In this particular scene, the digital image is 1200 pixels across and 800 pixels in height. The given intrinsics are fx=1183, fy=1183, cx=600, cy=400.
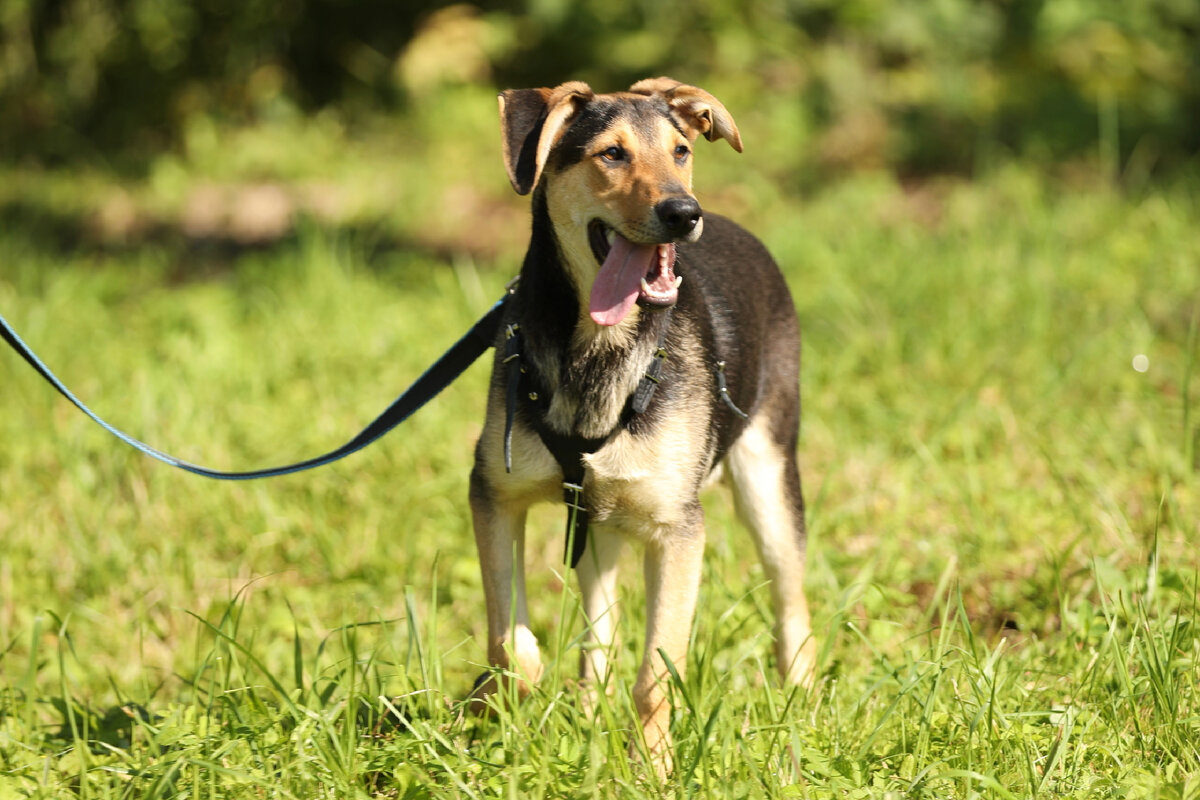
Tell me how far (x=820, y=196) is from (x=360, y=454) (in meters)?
4.98

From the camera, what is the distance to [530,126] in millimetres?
3043

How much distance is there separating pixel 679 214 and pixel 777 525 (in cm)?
135

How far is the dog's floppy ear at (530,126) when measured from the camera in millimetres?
2986

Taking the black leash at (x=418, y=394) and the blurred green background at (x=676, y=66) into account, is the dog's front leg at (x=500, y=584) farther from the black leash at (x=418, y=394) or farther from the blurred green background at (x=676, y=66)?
the blurred green background at (x=676, y=66)

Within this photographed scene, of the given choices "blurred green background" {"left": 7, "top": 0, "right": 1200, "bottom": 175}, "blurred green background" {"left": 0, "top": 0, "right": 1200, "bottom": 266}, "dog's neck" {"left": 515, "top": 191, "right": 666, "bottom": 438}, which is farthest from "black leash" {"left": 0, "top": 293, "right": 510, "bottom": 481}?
"blurred green background" {"left": 7, "top": 0, "right": 1200, "bottom": 175}

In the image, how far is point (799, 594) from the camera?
384 cm

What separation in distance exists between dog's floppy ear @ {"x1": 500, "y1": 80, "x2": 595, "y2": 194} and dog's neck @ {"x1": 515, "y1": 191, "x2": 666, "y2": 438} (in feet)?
0.58

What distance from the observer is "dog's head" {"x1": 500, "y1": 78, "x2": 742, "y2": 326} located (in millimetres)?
2906

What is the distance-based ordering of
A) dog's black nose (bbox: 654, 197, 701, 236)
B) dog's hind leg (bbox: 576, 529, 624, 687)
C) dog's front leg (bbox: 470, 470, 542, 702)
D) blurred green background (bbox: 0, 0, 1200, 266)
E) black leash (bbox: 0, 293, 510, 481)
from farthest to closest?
blurred green background (bbox: 0, 0, 1200, 266) → dog's hind leg (bbox: 576, 529, 624, 687) → black leash (bbox: 0, 293, 510, 481) → dog's front leg (bbox: 470, 470, 542, 702) → dog's black nose (bbox: 654, 197, 701, 236)

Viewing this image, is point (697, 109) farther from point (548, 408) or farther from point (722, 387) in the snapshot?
point (548, 408)

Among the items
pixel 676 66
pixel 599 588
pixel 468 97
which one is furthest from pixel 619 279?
pixel 468 97

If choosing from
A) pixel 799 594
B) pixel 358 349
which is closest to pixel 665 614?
pixel 799 594

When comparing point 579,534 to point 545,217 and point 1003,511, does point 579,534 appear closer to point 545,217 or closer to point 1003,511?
point 545,217

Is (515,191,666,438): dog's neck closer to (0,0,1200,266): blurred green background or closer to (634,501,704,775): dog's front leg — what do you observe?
(634,501,704,775): dog's front leg
